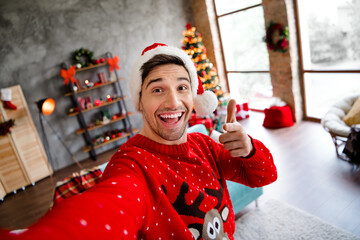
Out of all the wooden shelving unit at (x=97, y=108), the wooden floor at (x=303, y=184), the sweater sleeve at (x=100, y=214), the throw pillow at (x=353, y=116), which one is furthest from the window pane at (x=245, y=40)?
the sweater sleeve at (x=100, y=214)

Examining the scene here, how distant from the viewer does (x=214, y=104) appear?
4.27ft

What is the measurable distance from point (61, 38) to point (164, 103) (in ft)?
16.2

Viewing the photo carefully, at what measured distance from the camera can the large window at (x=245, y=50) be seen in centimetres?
545

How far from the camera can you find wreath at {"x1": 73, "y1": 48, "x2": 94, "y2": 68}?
505cm

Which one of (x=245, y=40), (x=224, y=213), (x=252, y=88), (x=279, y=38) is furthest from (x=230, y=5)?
(x=224, y=213)

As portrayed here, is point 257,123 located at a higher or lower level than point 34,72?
lower

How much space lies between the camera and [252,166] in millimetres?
1113

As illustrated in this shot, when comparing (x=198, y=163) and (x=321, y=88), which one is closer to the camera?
(x=198, y=163)

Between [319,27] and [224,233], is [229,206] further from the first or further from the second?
[319,27]

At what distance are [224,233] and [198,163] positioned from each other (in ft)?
1.08

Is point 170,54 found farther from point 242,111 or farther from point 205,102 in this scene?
point 242,111

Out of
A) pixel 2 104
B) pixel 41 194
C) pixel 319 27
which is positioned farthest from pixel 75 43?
pixel 319 27

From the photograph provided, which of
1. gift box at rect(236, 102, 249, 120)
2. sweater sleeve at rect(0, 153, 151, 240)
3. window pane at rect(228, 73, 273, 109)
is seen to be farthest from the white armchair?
sweater sleeve at rect(0, 153, 151, 240)

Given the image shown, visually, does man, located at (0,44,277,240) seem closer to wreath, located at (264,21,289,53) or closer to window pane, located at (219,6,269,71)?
wreath, located at (264,21,289,53)
